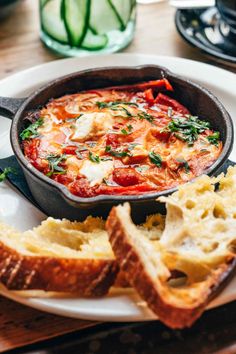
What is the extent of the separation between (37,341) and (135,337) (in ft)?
1.20

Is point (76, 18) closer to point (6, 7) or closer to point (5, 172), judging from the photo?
point (6, 7)

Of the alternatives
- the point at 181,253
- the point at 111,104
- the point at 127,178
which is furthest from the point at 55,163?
the point at 181,253

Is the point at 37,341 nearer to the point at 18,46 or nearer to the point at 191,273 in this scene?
the point at 191,273

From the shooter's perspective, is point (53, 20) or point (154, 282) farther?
point (53, 20)

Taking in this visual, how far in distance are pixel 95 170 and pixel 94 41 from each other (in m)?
1.48

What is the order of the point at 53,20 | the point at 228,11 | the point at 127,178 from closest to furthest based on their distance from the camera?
1. the point at 127,178
2. the point at 53,20
3. the point at 228,11

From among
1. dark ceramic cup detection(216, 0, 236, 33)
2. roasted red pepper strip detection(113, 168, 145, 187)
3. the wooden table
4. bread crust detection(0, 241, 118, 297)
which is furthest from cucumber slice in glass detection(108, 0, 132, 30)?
bread crust detection(0, 241, 118, 297)

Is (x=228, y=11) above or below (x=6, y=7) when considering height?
above

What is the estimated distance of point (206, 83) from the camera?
3666mm

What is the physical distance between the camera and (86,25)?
3941 millimetres

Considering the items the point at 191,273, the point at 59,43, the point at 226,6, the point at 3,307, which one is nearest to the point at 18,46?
the point at 59,43

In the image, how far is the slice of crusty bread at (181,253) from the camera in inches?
85.4

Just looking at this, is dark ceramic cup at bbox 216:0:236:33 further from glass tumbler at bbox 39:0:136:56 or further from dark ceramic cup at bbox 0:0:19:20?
dark ceramic cup at bbox 0:0:19:20

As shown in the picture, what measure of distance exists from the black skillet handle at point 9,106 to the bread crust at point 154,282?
1066mm
